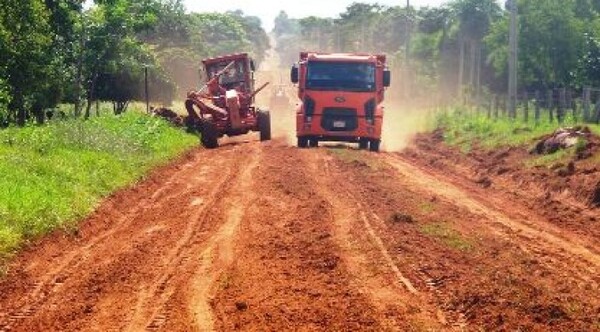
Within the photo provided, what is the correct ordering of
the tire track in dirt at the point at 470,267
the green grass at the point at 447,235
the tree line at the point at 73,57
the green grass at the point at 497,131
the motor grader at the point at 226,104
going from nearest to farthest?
the tire track in dirt at the point at 470,267 → the green grass at the point at 447,235 → the green grass at the point at 497,131 → the tree line at the point at 73,57 → the motor grader at the point at 226,104

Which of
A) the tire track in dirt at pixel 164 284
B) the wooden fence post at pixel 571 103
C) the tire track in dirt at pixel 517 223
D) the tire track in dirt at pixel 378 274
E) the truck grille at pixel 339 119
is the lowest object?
the tire track in dirt at pixel 517 223

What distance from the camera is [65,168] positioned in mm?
15242

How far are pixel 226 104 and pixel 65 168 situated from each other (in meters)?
11.6

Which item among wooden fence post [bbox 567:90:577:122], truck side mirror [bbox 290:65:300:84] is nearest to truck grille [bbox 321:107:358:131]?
truck side mirror [bbox 290:65:300:84]

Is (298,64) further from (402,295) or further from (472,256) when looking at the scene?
(402,295)

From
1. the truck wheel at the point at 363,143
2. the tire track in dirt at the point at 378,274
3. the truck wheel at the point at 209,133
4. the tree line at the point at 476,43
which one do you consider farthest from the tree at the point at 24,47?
the tree line at the point at 476,43

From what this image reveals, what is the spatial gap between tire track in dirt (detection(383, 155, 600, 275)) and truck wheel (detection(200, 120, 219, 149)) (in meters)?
9.44

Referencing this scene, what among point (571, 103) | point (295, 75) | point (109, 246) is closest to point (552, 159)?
point (295, 75)

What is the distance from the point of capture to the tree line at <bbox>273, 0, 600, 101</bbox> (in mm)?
41719

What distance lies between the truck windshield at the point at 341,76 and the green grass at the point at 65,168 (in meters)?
4.73

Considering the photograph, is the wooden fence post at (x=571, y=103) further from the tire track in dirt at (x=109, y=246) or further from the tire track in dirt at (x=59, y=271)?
the tire track in dirt at (x=59, y=271)

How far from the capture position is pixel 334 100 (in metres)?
24.7

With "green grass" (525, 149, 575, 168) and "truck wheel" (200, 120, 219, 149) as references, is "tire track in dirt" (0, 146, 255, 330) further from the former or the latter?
"truck wheel" (200, 120, 219, 149)

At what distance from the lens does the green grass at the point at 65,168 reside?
1132 cm
